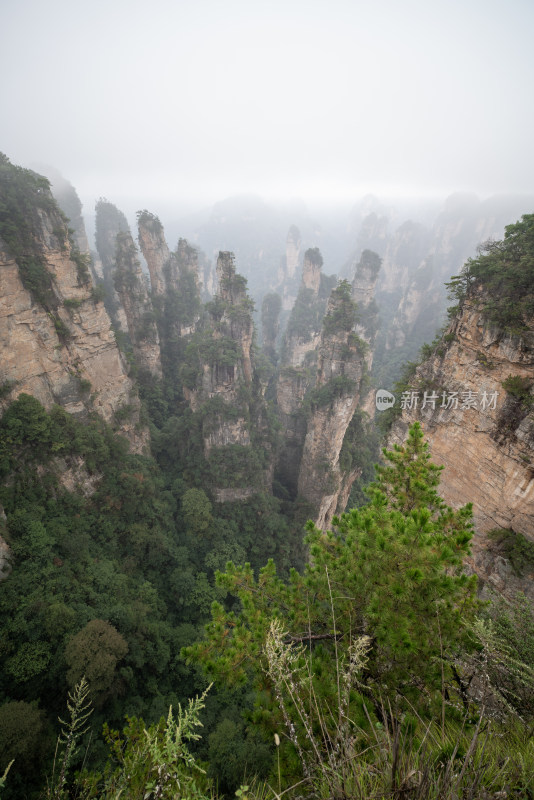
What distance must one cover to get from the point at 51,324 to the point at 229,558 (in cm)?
1494

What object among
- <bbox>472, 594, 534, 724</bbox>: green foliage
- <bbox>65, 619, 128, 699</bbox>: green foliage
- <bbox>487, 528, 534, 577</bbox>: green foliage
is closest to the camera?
<bbox>472, 594, 534, 724</bbox>: green foliage

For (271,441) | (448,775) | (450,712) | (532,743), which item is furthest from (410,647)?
(271,441)

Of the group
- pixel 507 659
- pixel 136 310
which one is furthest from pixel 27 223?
pixel 507 659

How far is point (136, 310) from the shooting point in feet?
87.2

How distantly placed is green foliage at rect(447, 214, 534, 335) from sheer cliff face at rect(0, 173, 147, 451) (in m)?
16.8

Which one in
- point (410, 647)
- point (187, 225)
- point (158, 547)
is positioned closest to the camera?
point (410, 647)

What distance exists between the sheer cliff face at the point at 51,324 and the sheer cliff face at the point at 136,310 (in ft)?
23.7

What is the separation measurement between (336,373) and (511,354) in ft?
46.2

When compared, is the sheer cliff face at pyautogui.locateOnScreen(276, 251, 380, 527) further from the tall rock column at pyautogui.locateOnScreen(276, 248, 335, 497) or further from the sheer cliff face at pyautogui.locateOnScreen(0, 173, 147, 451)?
the sheer cliff face at pyautogui.locateOnScreen(0, 173, 147, 451)

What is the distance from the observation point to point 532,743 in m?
3.06

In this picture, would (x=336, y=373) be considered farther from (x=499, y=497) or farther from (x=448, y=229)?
(x=448, y=229)

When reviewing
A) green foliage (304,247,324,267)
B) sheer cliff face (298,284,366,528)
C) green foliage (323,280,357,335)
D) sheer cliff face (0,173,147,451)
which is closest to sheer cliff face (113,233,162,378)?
sheer cliff face (0,173,147,451)

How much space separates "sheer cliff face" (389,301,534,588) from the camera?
8.18m

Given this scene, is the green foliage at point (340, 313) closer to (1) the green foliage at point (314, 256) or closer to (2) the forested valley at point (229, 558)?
(2) the forested valley at point (229, 558)
